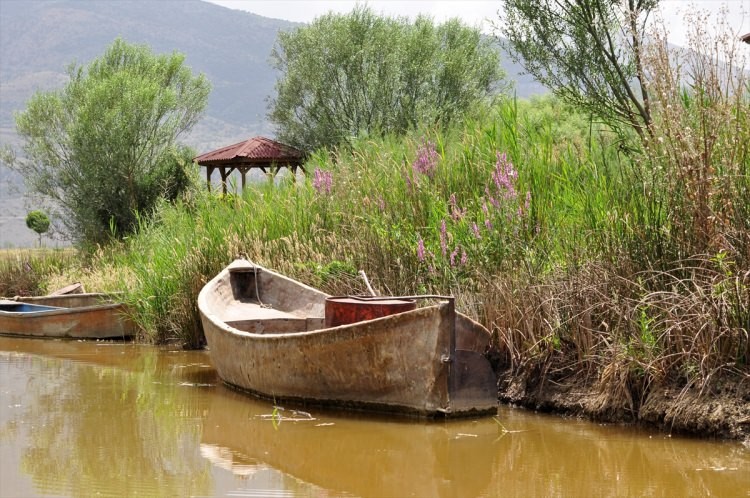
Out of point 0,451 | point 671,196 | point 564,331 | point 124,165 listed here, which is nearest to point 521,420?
point 564,331

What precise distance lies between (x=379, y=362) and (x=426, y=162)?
9.94ft

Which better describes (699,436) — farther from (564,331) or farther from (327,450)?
(327,450)

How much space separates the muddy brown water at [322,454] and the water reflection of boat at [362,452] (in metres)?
0.01

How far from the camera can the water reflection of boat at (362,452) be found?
209 inches

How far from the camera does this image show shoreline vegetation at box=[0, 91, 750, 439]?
611cm

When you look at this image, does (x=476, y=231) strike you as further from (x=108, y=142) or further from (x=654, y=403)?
(x=108, y=142)

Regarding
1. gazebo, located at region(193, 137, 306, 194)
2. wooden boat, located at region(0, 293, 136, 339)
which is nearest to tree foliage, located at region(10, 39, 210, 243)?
gazebo, located at region(193, 137, 306, 194)

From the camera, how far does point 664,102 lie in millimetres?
6441

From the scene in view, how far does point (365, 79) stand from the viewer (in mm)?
29125

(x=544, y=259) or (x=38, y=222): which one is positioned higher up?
(x=544, y=259)

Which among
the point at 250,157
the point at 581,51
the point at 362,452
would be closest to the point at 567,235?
the point at 362,452

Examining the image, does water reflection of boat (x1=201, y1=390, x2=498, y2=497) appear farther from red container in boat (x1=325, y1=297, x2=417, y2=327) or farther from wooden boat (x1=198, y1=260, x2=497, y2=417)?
red container in boat (x1=325, y1=297, x2=417, y2=327)

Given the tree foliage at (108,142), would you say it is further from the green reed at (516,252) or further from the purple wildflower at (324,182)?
the purple wildflower at (324,182)

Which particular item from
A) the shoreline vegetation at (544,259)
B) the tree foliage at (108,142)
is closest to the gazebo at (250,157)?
the tree foliage at (108,142)
